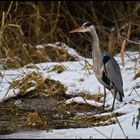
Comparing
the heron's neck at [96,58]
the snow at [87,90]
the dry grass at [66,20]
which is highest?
the heron's neck at [96,58]

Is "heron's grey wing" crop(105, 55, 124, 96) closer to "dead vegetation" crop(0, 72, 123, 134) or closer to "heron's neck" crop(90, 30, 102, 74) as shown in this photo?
"heron's neck" crop(90, 30, 102, 74)

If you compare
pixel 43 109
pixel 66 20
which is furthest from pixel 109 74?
pixel 66 20

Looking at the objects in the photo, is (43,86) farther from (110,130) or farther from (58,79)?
(110,130)

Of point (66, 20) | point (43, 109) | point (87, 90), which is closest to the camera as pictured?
point (43, 109)

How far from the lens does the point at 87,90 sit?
7.29m

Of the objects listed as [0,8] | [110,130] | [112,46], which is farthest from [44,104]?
[0,8]

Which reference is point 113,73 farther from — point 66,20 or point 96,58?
point 66,20

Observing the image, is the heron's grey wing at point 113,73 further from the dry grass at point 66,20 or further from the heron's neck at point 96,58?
the dry grass at point 66,20

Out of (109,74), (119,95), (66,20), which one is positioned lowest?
(66,20)

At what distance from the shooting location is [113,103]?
6301mm

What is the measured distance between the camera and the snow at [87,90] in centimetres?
507

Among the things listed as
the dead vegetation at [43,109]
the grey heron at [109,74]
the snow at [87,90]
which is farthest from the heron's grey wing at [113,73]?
the dead vegetation at [43,109]

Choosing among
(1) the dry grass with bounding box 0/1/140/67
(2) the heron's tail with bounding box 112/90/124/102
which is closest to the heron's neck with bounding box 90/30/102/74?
(2) the heron's tail with bounding box 112/90/124/102

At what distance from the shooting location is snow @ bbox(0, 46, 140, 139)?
5.07 m
